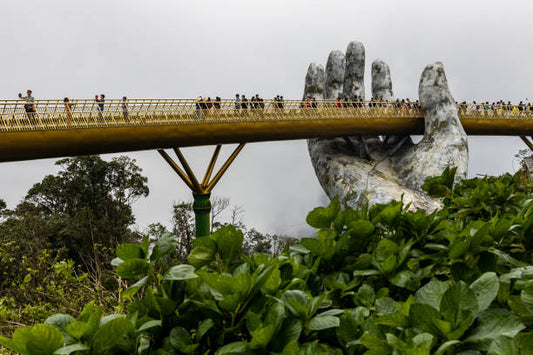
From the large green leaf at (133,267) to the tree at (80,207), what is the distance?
62.1 feet

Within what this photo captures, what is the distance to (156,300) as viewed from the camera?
2.99ft

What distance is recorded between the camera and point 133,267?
3.14 ft

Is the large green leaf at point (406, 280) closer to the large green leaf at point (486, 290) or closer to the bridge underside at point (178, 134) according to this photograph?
the large green leaf at point (486, 290)

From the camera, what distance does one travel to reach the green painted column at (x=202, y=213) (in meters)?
12.9

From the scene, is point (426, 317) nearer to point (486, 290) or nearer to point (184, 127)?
point (486, 290)

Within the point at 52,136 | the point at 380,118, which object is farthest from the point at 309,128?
the point at 52,136

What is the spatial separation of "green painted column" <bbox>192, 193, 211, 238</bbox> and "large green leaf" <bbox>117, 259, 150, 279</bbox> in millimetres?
12184

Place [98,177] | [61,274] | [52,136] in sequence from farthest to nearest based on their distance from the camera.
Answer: [98,177], [52,136], [61,274]

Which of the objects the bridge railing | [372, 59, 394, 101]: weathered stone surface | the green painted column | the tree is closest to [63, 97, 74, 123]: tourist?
the bridge railing

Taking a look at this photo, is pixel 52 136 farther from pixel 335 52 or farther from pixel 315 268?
pixel 335 52

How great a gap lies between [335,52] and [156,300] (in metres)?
21.0

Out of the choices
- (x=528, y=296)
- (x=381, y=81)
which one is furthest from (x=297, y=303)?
(x=381, y=81)

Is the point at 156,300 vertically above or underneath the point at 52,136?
underneath

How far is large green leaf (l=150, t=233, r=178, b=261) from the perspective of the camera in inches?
39.1
